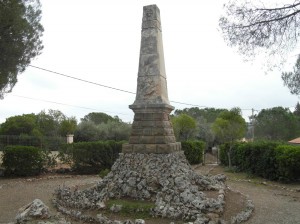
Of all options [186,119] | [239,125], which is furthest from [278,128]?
[239,125]

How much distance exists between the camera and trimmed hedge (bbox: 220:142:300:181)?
1118 cm

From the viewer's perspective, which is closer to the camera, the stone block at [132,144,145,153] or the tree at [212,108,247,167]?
the stone block at [132,144,145,153]

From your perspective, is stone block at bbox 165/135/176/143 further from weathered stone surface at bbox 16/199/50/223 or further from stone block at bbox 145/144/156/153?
weathered stone surface at bbox 16/199/50/223

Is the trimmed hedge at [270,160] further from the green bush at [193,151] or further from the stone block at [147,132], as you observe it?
the stone block at [147,132]

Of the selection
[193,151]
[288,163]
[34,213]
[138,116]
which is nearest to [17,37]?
[138,116]

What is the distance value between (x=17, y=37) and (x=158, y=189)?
6.78 metres

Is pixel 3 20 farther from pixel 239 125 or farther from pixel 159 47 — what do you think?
pixel 239 125

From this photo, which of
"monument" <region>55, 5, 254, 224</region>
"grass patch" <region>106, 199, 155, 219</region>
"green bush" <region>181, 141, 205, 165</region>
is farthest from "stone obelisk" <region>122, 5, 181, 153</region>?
"green bush" <region>181, 141, 205, 165</region>

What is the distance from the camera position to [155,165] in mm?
7625

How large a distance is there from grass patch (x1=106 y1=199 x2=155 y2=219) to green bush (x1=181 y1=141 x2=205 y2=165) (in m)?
11.5

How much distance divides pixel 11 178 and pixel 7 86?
3.59 meters

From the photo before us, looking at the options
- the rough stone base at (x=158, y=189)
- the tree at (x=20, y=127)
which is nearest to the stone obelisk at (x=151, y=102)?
the rough stone base at (x=158, y=189)

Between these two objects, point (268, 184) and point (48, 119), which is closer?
point (268, 184)

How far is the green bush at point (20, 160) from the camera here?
12.9 meters
